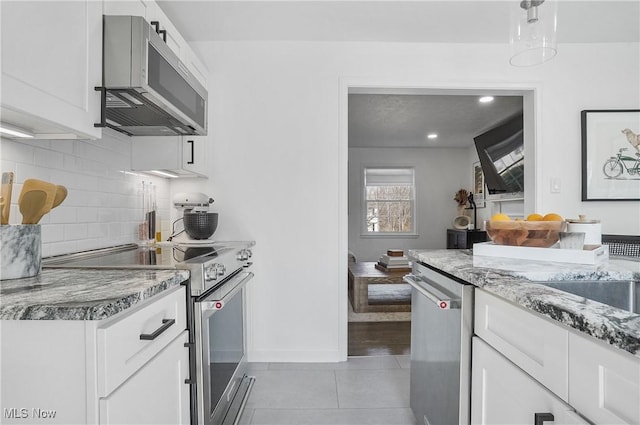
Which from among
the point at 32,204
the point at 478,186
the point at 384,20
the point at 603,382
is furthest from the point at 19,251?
the point at 478,186

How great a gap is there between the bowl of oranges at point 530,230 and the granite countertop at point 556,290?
8 centimetres

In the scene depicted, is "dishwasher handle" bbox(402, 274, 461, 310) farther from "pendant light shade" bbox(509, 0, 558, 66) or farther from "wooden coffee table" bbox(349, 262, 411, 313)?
"wooden coffee table" bbox(349, 262, 411, 313)

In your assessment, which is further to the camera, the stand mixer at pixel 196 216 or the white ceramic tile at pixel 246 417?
the stand mixer at pixel 196 216

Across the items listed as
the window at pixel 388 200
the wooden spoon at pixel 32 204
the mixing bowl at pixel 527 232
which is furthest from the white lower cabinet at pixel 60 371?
the window at pixel 388 200

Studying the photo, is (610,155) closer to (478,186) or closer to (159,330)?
(159,330)

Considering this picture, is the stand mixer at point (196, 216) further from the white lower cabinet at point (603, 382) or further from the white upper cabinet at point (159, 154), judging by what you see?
the white lower cabinet at point (603, 382)

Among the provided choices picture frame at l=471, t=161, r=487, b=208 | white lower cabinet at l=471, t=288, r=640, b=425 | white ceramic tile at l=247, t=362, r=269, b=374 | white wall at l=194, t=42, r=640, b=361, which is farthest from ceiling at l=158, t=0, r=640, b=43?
picture frame at l=471, t=161, r=487, b=208

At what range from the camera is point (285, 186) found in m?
2.62

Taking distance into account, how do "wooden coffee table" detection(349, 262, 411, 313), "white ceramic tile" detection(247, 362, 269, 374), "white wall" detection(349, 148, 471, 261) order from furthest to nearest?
"white wall" detection(349, 148, 471, 261) < "wooden coffee table" detection(349, 262, 411, 313) < "white ceramic tile" detection(247, 362, 269, 374)

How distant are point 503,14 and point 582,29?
0.72 meters

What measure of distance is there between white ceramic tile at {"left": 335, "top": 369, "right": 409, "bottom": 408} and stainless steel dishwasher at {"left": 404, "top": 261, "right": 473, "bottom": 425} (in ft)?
1.00

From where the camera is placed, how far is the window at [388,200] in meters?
6.85

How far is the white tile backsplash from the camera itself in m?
1.40

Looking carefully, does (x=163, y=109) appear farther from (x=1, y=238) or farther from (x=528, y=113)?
(x=528, y=113)
